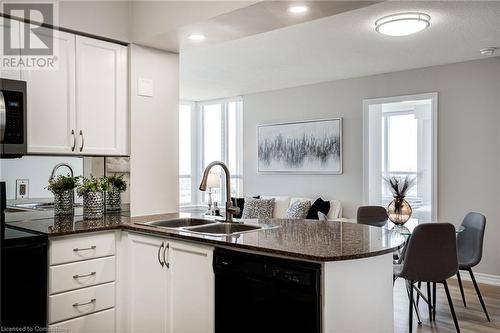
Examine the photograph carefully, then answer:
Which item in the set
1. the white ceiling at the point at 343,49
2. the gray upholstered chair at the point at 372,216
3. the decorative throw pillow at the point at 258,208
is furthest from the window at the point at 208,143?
the gray upholstered chair at the point at 372,216

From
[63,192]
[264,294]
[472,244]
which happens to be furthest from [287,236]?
[472,244]

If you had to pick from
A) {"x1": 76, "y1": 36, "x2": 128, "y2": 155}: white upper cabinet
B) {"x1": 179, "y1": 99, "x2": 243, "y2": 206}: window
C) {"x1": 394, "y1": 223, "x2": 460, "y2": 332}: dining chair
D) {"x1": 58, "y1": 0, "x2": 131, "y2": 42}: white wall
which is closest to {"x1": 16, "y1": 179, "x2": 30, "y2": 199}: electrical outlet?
{"x1": 76, "y1": 36, "x2": 128, "y2": 155}: white upper cabinet

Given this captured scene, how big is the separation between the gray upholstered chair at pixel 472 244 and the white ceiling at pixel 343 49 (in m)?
1.65

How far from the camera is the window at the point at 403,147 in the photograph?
5.30 m

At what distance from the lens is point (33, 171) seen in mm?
2852

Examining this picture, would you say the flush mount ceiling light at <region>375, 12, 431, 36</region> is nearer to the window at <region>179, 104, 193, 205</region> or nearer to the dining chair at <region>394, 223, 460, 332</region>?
the dining chair at <region>394, 223, 460, 332</region>

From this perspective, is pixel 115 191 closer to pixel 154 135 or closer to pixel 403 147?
pixel 154 135

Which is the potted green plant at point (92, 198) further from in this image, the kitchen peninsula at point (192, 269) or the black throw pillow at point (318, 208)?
the black throw pillow at point (318, 208)

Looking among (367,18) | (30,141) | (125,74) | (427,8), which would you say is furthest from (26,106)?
(427,8)

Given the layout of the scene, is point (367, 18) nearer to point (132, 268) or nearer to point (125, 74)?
point (125, 74)

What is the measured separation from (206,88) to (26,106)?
4.23 m

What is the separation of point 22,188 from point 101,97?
785 millimetres

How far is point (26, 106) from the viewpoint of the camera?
2580 millimetres

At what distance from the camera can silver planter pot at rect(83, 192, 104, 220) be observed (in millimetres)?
2963
